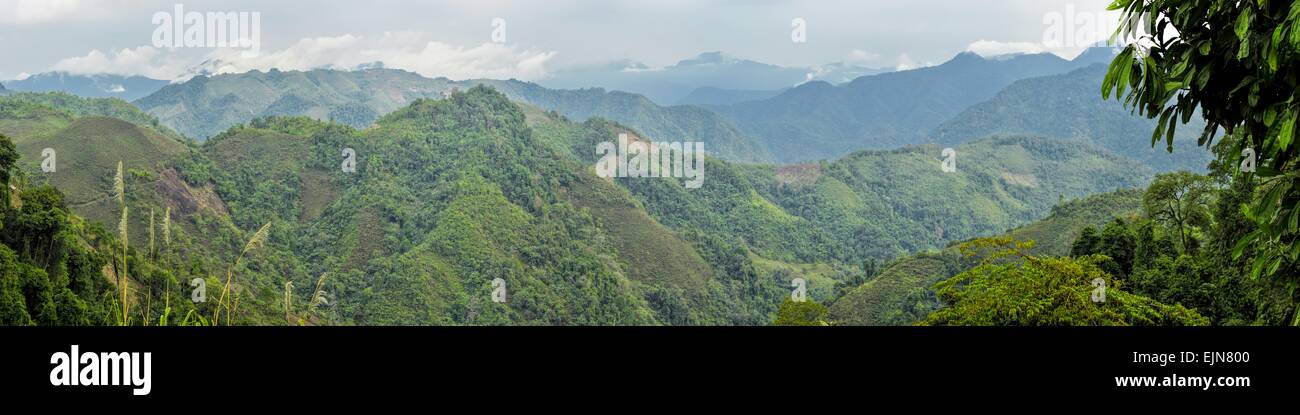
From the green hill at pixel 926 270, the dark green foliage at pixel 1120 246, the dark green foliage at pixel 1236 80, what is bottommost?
the green hill at pixel 926 270

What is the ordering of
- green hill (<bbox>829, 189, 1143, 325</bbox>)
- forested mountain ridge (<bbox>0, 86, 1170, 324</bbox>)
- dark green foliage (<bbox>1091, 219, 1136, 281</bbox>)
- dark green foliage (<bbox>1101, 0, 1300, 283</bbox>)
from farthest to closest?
forested mountain ridge (<bbox>0, 86, 1170, 324</bbox>) → green hill (<bbox>829, 189, 1143, 325</bbox>) → dark green foliage (<bbox>1091, 219, 1136, 281</bbox>) → dark green foliage (<bbox>1101, 0, 1300, 283</bbox>)

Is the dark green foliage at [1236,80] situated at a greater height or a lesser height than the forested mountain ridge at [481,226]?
greater

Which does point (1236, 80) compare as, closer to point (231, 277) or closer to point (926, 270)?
point (231, 277)

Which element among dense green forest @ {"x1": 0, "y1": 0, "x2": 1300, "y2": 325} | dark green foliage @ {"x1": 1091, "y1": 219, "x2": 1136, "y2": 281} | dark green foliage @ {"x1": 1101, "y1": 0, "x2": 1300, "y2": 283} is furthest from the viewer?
dark green foliage @ {"x1": 1091, "y1": 219, "x2": 1136, "y2": 281}

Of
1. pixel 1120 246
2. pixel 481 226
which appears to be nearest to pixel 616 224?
pixel 481 226

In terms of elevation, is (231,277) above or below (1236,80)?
below

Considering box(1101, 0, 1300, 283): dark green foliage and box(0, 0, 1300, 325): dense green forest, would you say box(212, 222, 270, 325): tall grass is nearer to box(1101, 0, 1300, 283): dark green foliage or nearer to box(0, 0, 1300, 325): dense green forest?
box(0, 0, 1300, 325): dense green forest

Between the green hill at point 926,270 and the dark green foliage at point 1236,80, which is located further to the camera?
the green hill at point 926,270

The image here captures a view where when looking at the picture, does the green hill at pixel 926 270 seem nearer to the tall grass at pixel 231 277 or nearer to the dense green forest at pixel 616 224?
the dense green forest at pixel 616 224

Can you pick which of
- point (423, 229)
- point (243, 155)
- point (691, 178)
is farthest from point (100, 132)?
point (691, 178)

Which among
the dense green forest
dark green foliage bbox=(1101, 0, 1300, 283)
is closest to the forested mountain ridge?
the dense green forest

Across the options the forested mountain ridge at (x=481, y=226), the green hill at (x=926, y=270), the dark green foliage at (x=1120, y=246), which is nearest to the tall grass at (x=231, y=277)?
the dark green foliage at (x=1120, y=246)
